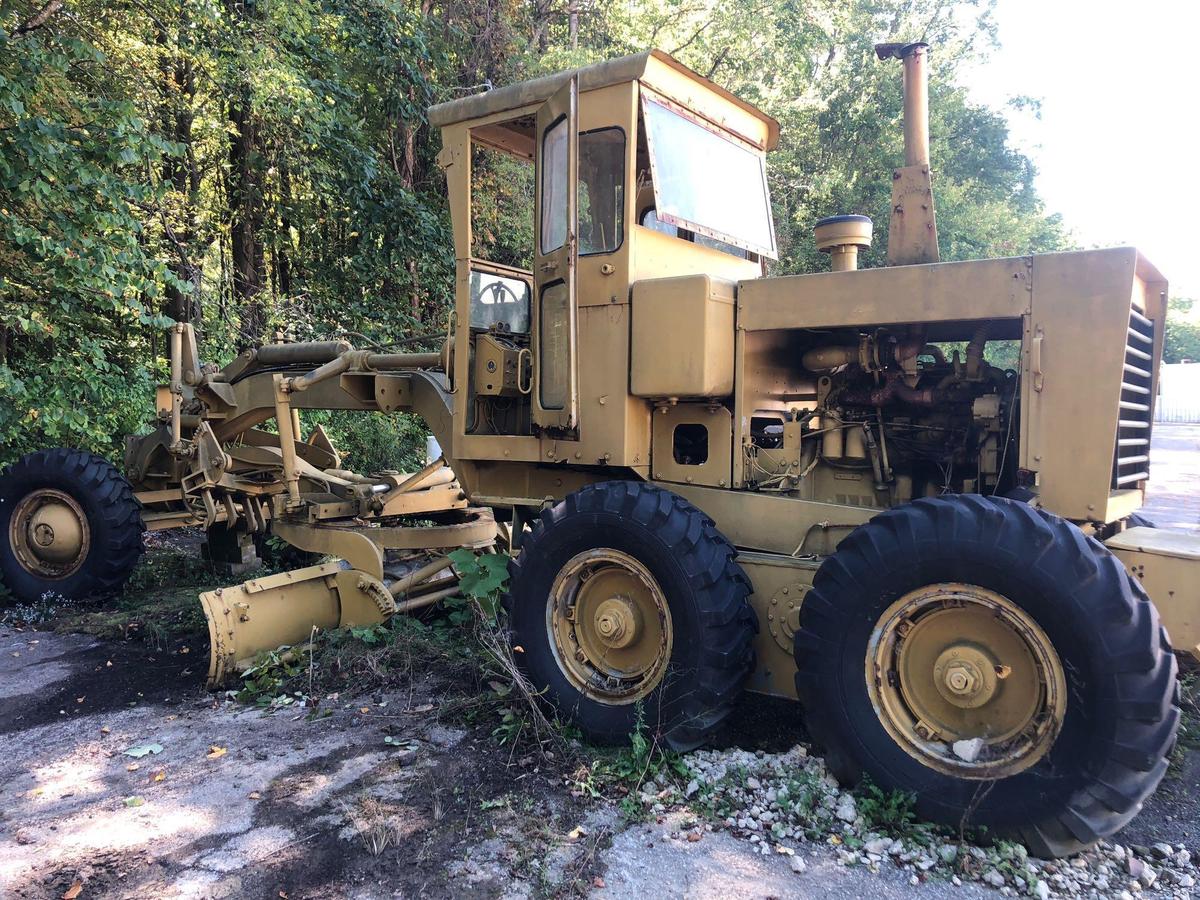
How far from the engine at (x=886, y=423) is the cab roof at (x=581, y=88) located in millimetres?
Result: 1559

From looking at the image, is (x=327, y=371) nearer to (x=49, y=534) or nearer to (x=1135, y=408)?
(x=49, y=534)

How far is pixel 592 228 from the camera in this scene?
13.6 ft

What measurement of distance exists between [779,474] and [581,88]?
7.18 feet

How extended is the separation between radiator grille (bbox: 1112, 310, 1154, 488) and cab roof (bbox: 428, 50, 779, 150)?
239 centimetres

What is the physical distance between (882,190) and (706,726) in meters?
15.3

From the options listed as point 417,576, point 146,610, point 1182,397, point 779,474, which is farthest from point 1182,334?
point 146,610

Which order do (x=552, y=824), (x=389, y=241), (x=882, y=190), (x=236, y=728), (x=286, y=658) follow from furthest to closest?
(x=882, y=190)
(x=389, y=241)
(x=286, y=658)
(x=236, y=728)
(x=552, y=824)

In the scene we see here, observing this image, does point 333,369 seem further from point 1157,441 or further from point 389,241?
point 1157,441

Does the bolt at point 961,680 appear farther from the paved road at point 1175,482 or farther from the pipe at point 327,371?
the pipe at point 327,371

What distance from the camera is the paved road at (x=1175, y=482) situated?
32.6 ft

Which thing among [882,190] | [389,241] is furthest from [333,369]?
[882,190]

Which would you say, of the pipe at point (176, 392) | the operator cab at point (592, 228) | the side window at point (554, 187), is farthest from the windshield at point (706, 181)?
the pipe at point (176, 392)

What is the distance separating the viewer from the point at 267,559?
24.6ft

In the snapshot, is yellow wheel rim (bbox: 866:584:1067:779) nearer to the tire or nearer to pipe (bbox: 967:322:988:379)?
the tire
